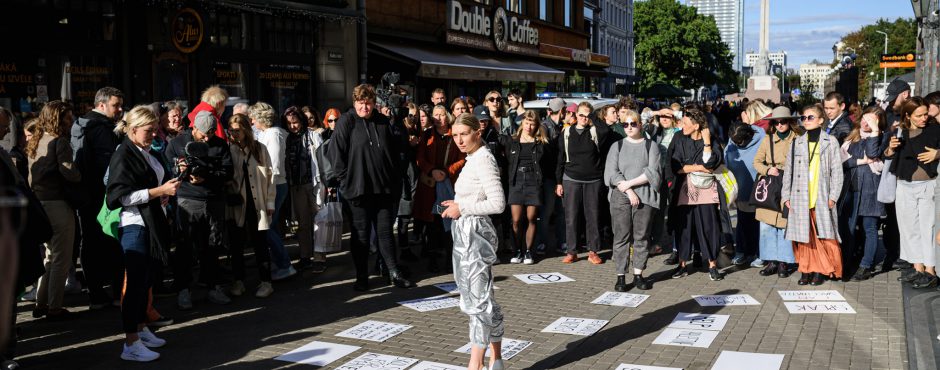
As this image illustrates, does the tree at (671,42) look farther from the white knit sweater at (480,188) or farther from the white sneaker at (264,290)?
the white knit sweater at (480,188)

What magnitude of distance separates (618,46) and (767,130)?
234 feet

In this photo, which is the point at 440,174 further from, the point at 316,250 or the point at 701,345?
the point at 701,345

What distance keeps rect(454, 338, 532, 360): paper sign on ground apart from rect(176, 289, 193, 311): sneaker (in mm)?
2681

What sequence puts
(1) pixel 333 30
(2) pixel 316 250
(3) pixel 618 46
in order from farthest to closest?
(3) pixel 618 46
(1) pixel 333 30
(2) pixel 316 250

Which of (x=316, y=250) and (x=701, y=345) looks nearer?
(x=701, y=345)

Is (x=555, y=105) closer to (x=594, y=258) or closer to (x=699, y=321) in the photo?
(x=594, y=258)

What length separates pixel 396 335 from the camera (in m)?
6.77

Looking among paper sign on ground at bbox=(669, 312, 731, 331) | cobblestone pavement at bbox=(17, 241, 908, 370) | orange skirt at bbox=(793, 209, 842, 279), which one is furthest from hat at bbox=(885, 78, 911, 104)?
paper sign on ground at bbox=(669, 312, 731, 331)

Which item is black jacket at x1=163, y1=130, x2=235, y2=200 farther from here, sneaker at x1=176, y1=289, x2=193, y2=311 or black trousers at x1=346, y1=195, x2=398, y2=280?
black trousers at x1=346, y1=195, x2=398, y2=280

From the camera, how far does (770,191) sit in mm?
9180

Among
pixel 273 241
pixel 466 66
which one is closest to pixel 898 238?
pixel 273 241

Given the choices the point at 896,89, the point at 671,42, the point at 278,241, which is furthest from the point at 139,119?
the point at 671,42

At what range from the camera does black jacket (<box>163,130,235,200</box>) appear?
24.7 feet

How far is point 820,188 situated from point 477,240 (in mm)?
4441
